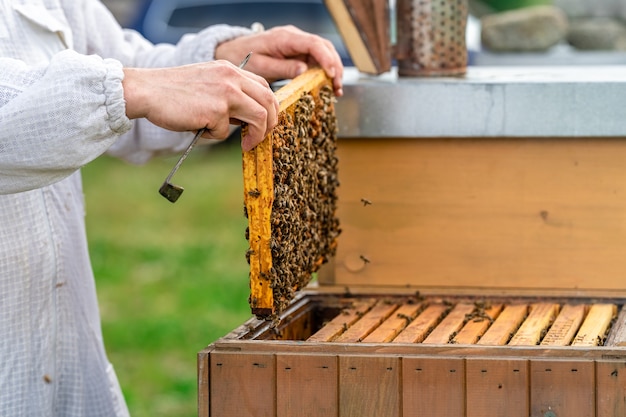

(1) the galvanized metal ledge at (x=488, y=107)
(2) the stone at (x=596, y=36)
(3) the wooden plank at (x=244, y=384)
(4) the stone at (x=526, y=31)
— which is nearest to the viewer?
(3) the wooden plank at (x=244, y=384)

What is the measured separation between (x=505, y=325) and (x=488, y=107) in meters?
0.59

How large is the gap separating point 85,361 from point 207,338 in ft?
10.9

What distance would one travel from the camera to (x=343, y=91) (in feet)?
8.87

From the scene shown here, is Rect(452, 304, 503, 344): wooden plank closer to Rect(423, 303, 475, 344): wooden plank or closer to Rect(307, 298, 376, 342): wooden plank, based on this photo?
Rect(423, 303, 475, 344): wooden plank

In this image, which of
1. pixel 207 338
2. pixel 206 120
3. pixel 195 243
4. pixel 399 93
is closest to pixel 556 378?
pixel 206 120

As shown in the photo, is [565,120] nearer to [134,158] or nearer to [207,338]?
[134,158]

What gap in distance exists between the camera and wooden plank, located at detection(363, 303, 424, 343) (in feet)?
7.03

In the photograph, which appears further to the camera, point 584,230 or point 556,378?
point 584,230

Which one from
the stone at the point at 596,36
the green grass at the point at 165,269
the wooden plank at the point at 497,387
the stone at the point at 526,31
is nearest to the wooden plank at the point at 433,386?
the wooden plank at the point at 497,387

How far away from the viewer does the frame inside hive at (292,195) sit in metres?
2.01

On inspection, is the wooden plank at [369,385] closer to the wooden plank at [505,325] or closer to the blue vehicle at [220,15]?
the wooden plank at [505,325]

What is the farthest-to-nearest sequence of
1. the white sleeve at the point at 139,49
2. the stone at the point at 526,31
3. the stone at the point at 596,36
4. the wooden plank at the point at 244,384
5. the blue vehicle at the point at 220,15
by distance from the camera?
the blue vehicle at the point at 220,15 < the stone at the point at 596,36 < the stone at the point at 526,31 < the white sleeve at the point at 139,49 < the wooden plank at the point at 244,384

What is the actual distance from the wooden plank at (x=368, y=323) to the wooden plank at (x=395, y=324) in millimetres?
15

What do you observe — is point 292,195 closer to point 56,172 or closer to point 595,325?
point 56,172
